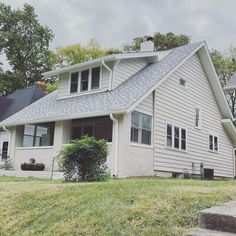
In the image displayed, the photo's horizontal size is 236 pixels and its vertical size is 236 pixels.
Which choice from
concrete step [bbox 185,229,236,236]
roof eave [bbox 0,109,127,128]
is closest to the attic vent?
roof eave [bbox 0,109,127,128]

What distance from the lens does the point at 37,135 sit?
19172 millimetres

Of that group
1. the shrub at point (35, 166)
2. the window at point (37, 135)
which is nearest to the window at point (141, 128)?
the shrub at point (35, 166)

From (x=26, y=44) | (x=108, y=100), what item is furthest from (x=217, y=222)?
(x=26, y=44)

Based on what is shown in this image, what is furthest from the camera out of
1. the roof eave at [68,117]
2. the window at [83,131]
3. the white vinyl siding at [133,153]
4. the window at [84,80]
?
the window at [84,80]

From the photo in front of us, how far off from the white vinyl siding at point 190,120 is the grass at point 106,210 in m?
8.96

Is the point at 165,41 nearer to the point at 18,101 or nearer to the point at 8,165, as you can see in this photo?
the point at 18,101

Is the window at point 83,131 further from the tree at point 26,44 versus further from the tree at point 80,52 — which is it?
the tree at point 26,44

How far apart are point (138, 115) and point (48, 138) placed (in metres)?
6.02

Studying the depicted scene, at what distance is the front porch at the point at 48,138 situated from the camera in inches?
643

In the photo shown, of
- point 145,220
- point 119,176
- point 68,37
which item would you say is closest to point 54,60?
point 68,37

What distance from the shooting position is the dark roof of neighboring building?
1008 inches

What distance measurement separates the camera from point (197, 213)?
516 cm

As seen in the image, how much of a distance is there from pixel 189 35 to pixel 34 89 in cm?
1804

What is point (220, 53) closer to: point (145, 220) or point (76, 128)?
point (76, 128)
